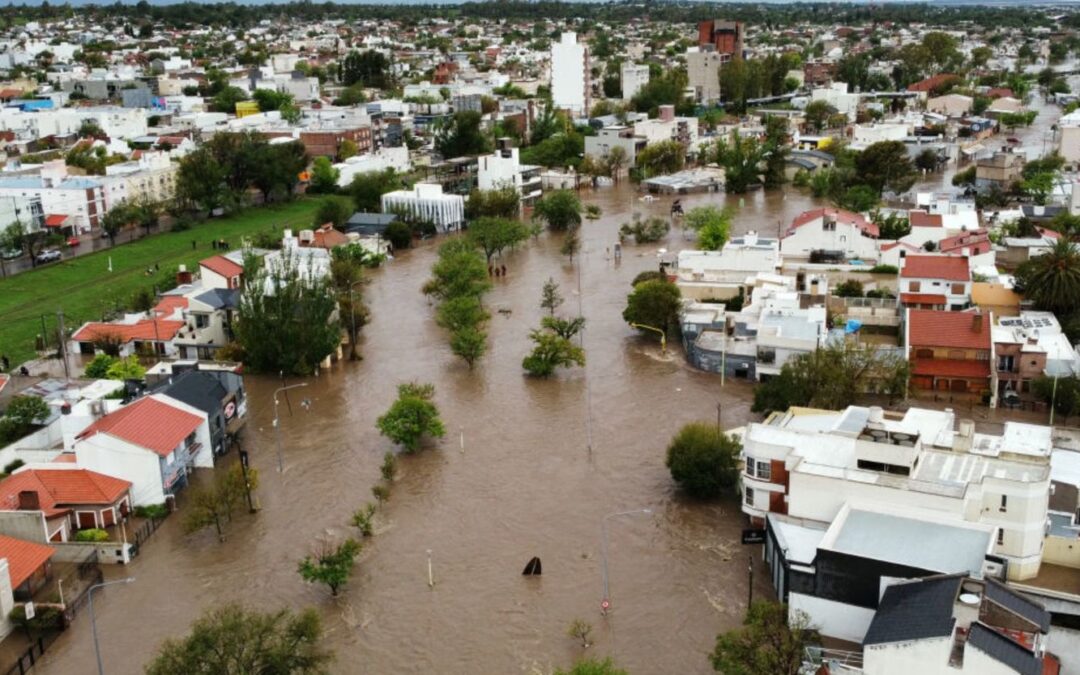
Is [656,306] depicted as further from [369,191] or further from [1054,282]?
[369,191]

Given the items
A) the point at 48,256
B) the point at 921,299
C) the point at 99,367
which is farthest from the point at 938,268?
the point at 48,256

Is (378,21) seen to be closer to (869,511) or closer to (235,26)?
(235,26)

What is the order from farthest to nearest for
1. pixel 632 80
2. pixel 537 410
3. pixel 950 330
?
pixel 632 80
pixel 950 330
pixel 537 410

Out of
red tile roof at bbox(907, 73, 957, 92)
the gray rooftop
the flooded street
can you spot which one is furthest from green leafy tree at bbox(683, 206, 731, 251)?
red tile roof at bbox(907, 73, 957, 92)

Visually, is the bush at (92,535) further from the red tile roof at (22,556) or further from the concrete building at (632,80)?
the concrete building at (632,80)

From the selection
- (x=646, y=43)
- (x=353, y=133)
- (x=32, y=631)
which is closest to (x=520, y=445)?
(x=32, y=631)

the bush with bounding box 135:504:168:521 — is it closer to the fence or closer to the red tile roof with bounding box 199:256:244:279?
the fence
